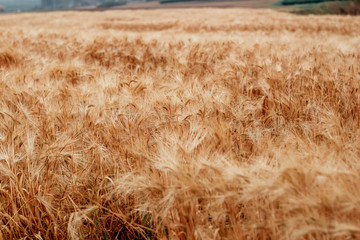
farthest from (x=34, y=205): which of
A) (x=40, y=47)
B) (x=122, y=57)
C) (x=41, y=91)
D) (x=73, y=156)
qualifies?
(x=40, y=47)

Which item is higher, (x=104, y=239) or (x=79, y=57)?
(x=79, y=57)

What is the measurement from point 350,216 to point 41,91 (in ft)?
7.69

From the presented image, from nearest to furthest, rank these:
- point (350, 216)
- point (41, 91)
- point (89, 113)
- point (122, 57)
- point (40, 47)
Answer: point (350, 216), point (89, 113), point (41, 91), point (122, 57), point (40, 47)

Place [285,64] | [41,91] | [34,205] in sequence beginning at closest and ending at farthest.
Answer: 1. [34,205]
2. [41,91]
3. [285,64]

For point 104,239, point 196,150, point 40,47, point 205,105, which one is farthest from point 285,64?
point 40,47

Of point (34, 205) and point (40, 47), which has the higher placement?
point (40, 47)

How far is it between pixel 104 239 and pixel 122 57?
12.5 feet

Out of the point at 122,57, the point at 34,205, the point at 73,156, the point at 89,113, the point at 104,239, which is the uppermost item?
the point at 122,57

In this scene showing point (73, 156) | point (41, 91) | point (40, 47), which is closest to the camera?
point (73, 156)

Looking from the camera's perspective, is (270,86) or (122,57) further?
(122,57)

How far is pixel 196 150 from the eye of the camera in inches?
48.8

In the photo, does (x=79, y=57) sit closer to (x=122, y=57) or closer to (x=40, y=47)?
(x=122, y=57)

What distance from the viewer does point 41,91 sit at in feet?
7.30

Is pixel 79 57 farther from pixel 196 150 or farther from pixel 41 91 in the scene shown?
pixel 196 150
